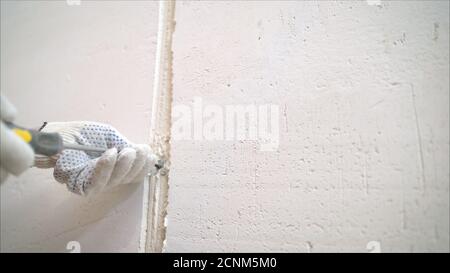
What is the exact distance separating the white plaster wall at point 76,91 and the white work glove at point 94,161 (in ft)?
0.41

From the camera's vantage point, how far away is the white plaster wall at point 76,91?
74 cm

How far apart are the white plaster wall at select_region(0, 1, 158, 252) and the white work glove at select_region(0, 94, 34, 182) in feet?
1.13

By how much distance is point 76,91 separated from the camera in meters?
0.85

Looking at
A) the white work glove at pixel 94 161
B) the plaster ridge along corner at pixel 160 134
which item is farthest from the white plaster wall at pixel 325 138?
the white work glove at pixel 94 161

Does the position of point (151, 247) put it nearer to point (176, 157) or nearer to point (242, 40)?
point (176, 157)

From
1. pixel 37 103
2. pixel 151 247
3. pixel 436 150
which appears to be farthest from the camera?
pixel 37 103

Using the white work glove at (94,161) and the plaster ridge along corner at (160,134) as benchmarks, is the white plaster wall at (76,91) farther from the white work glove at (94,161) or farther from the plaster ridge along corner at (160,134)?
the white work glove at (94,161)

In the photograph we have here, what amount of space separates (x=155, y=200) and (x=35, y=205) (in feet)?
1.17

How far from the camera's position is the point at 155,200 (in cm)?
74

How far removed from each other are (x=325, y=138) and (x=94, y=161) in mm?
513

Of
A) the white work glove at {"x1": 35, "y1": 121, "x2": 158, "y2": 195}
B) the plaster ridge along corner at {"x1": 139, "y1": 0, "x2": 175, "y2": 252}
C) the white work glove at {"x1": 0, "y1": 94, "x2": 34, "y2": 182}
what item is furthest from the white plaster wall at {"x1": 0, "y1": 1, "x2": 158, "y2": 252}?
the white work glove at {"x1": 0, "y1": 94, "x2": 34, "y2": 182}

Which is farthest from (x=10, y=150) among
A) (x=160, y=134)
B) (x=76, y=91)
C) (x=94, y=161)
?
(x=76, y=91)
